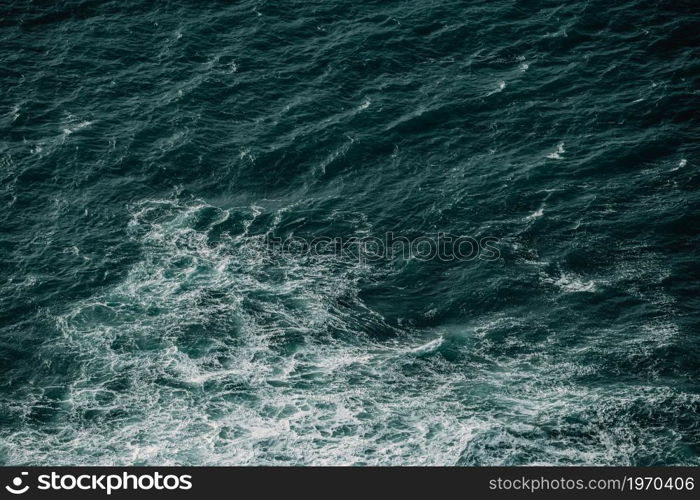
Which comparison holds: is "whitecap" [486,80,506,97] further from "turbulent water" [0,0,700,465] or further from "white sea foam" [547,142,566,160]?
"white sea foam" [547,142,566,160]

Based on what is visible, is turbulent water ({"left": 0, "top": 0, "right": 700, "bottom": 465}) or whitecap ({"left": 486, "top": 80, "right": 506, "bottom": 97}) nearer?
turbulent water ({"left": 0, "top": 0, "right": 700, "bottom": 465})

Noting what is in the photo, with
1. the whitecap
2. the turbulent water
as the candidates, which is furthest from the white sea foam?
the whitecap

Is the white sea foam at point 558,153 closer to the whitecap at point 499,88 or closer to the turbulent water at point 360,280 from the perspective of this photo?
the turbulent water at point 360,280

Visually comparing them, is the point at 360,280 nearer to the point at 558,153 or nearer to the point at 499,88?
the point at 558,153

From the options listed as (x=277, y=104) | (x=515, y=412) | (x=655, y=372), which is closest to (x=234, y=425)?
(x=515, y=412)

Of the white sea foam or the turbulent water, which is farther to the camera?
the white sea foam

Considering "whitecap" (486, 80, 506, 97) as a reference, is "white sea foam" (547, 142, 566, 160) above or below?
below

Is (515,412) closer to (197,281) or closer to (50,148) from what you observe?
(197,281)

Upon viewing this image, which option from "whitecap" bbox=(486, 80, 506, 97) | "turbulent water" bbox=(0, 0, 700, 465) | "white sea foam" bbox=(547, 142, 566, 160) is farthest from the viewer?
"whitecap" bbox=(486, 80, 506, 97)

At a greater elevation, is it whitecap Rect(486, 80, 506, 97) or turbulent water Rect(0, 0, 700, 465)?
whitecap Rect(486, 80, 506, 97)

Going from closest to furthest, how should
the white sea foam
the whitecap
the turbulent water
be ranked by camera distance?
the turbulent water, the white sea foam, the whitecap
